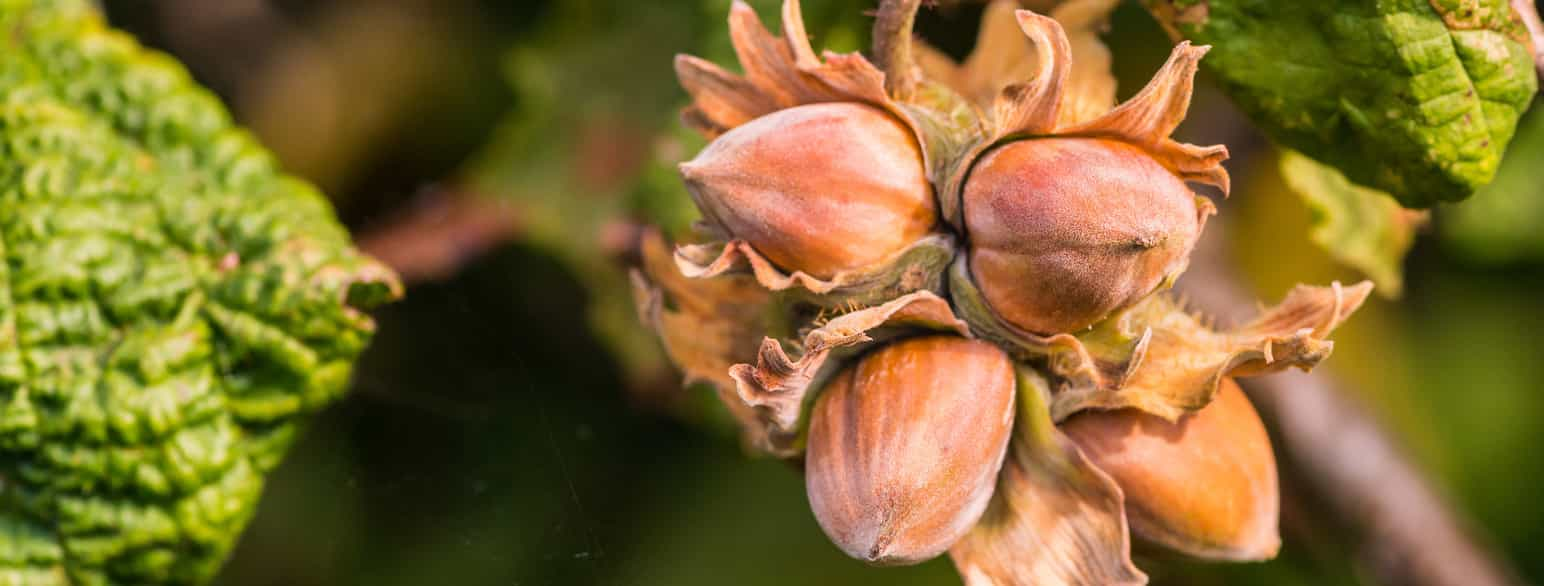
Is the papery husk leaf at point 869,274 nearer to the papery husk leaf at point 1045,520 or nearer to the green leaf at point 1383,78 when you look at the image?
the papery husk leaf at point 1045,520

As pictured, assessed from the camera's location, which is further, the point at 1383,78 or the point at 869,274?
the point at 1383,78

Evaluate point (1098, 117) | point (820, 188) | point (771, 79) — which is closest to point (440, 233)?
point (771, 79)

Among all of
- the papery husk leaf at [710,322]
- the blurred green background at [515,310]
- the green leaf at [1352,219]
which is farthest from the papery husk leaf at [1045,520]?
the blurred green background at [515,310]

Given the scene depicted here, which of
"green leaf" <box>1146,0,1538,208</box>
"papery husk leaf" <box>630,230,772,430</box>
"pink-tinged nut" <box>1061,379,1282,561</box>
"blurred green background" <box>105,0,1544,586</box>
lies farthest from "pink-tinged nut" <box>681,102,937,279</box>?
"blurred green background" <box>105,0,1544,586</box>

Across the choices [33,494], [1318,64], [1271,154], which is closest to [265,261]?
[33,494]

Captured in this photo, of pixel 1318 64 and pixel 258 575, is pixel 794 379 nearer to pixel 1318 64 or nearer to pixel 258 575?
pixel 1318 64

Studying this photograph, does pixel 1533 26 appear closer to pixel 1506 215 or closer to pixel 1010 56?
pixel 1010 56
